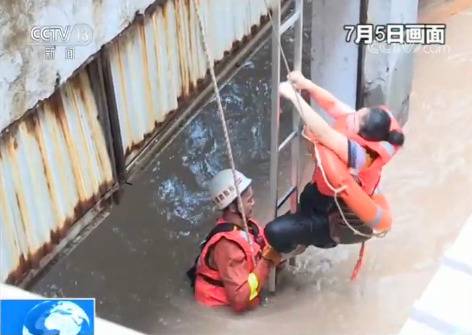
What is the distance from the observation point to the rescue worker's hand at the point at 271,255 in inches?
209

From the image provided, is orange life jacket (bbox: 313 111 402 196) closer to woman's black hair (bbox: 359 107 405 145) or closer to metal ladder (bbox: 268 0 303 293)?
woman's black hair (bbox: 359 107 405 145)

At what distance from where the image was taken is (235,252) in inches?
205

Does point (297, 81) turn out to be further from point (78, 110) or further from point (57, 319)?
point (57, 319)

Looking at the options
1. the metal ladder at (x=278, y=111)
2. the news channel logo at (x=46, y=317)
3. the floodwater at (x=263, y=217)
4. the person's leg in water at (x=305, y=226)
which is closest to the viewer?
the news channel logo at (x=46, y=317)

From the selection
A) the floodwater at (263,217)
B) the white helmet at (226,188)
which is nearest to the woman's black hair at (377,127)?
the white helmet at (226,188)

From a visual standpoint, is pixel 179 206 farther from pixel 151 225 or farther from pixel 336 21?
pixel 336 21

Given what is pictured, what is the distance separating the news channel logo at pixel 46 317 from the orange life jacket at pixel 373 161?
2.85 meters

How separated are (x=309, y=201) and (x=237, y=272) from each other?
572 millimetres

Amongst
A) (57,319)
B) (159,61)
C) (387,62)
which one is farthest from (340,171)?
(57,319)

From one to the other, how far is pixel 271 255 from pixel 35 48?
2153 mm

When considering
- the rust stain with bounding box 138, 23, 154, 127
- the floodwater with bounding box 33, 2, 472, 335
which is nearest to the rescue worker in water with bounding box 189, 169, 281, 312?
the floodwater with bounding box 33, 2, 472, 335

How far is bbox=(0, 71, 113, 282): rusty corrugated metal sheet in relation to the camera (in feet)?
13.0

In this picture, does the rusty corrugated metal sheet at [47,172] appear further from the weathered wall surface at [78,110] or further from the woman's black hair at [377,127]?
the woman's black hair at [377,127]

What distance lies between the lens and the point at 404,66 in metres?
6.75
